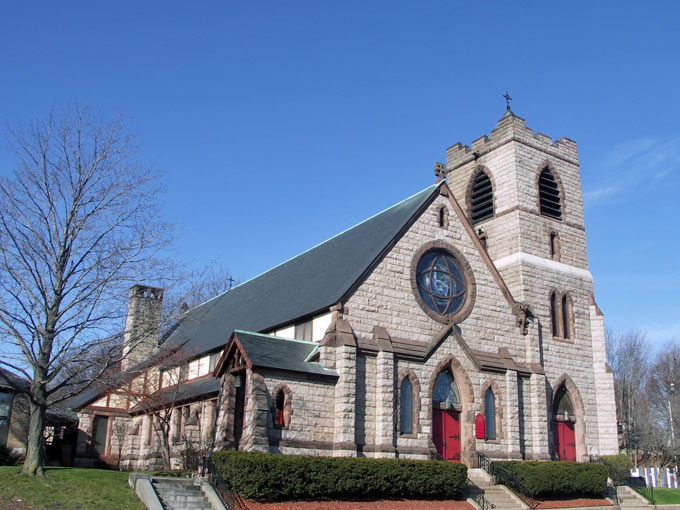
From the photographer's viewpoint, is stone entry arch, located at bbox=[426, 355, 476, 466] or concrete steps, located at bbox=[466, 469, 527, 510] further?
stone entry arch, located at bbox=[426, 355, 476, 466]

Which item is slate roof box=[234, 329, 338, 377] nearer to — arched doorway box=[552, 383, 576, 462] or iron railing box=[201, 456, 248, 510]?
iron railing box=[201, 456, 248, 510]

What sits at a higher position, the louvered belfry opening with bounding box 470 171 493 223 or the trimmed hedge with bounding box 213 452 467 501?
the louvered belfry opening with bounding box 470 171 493 223

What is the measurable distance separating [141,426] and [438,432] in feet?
50.7

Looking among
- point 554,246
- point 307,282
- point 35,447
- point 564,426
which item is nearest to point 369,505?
point 35,447

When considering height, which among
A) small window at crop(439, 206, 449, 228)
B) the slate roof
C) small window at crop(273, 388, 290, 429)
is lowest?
small window at crop(273, 388, 290, 429)

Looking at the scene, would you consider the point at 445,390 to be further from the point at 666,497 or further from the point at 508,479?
the point at 666,497

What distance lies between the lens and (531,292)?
30109 mm

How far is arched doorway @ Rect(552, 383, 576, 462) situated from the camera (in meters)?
28.4

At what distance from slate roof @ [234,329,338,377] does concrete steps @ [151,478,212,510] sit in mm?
3893

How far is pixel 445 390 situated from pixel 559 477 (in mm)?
4936

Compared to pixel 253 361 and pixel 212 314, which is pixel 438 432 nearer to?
pixel 253 361

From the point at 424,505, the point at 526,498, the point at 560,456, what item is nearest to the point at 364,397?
the point at 424,505

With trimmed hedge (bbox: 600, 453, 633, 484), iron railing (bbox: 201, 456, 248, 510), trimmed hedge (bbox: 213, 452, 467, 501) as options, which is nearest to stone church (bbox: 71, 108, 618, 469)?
trimmed hedge (bbox: 600, 453, 633, 484)

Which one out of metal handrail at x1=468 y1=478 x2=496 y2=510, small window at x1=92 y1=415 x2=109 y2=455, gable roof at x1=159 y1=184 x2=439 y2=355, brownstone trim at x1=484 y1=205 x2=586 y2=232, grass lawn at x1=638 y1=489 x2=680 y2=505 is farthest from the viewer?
small window at x1=92 y1=415 x2=109 y2=455
